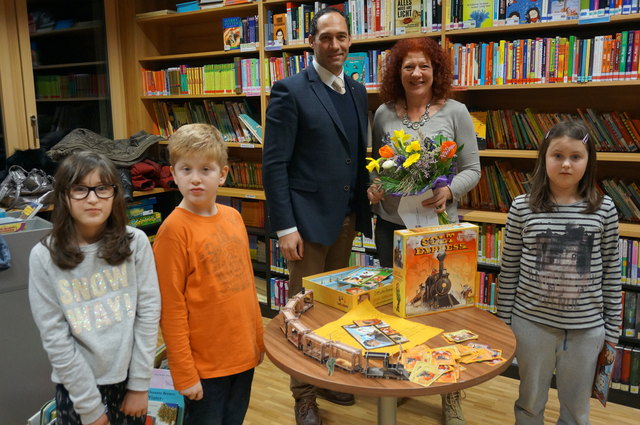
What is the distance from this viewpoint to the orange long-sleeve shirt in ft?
4.86

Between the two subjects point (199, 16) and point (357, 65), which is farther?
point (199, 16)

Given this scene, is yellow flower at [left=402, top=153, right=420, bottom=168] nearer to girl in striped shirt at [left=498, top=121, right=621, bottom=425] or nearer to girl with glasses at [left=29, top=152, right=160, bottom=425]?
girl in striped shirt at [left=498, top=121, right=621, bottom=425]

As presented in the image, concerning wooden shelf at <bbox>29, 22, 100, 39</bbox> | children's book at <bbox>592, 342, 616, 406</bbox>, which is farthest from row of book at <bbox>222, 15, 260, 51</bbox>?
children's book at <bbox>592, 342, 616, 406</bbox>

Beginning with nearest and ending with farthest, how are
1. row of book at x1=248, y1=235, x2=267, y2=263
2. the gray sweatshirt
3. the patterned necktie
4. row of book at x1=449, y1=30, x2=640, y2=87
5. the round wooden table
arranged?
the round wooden table → the gray sweatshirt → the patterned necktie → row of book at x1=449, y1=30, x2=640, y2=87 → row of book at x1=248, y1=235, x2=267, y2=263

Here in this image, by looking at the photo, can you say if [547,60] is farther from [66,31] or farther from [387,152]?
[66,31]

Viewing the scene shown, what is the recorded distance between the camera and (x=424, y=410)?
8.23 ft

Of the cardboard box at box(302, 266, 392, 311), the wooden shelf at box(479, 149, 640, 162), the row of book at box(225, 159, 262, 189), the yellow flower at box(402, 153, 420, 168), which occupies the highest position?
the yellow flower at box(402, 153, 420, 168)

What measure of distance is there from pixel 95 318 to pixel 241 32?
2.68 m

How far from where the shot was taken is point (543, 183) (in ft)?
5.88

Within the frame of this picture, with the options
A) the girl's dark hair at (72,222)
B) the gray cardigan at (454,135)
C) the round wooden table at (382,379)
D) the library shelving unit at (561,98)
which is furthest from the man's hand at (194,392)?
the library shelving unit at (561,98)

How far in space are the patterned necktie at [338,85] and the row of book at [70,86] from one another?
8.03 ft

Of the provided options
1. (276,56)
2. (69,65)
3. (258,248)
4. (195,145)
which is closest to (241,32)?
(276,56)

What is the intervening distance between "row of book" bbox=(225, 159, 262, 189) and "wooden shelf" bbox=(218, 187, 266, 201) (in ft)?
0.27

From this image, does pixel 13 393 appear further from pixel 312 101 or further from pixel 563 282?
pixel 563 282
